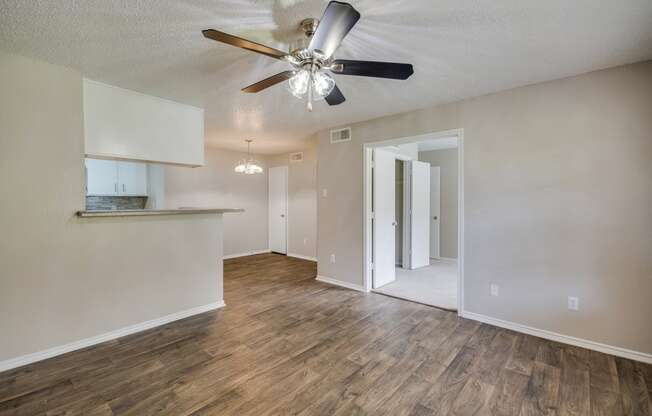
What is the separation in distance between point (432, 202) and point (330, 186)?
3083 mm

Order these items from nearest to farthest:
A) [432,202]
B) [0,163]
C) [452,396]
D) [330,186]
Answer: [452,396] → [0,163] → [330,186] → [432,202]

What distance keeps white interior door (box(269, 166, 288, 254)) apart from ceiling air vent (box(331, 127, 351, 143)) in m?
2.69

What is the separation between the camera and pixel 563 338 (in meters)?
2.63

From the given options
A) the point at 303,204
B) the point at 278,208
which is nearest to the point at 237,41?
the point at 303,204

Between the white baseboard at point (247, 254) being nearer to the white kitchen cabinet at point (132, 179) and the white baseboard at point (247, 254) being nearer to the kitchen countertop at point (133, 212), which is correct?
the white kitchen cabinet at point (132, 179)

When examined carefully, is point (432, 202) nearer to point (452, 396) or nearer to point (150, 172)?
point (452, 396)

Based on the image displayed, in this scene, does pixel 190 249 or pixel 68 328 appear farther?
pixel 190 249

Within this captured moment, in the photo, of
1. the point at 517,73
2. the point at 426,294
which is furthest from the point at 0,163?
the point at 426,294

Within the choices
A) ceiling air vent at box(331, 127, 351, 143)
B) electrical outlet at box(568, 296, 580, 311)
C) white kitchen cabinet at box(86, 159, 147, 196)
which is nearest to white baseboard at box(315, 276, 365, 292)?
ceiling air vent at box(331, 127, 351, 143)

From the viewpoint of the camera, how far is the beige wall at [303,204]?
250 inches

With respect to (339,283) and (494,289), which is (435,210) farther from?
(494,289)

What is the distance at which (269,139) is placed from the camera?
207 inches

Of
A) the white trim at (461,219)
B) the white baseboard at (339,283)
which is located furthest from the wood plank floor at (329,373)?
the white baseboard at (339,283)

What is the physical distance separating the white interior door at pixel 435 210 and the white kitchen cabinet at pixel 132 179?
19.2 feet
